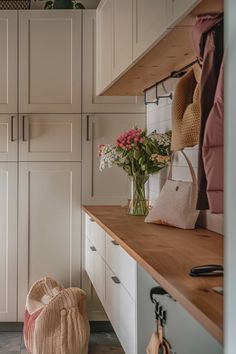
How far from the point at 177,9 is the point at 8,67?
198cm

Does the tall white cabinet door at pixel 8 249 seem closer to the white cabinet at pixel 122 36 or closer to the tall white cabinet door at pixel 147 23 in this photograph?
the white cabinet at pixel 122 36

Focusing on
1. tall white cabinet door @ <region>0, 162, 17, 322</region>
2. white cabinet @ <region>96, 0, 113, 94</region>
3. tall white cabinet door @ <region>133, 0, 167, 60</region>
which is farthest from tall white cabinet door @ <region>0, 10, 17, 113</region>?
tall white cabinet door @ <region>133, 0, 167, 60</region>

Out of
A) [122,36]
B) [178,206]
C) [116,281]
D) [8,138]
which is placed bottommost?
[116,281]

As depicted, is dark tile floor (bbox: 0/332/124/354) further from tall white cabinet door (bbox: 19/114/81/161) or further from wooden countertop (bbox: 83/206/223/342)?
tall white cabinet door (bbox: 19/114/81/161)

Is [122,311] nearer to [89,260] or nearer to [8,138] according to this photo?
[89,260]

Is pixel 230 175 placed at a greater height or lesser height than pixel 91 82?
lesser

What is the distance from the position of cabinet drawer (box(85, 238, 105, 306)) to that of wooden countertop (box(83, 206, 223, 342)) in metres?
0.26

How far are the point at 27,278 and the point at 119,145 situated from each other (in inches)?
46.7

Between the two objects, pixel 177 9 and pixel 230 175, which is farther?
pixel 177 9

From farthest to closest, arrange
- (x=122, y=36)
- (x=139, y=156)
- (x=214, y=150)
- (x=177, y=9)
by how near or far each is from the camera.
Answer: (x=139, y=156) → (x=122, y=36) → (x=177, y=9) → (x=214, y=150)

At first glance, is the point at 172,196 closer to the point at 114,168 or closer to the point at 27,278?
the point at 114,168

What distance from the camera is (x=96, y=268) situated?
294cm

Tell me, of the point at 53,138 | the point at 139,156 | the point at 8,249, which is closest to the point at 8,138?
the point at 53,138

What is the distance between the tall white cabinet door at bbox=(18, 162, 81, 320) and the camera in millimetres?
3412
